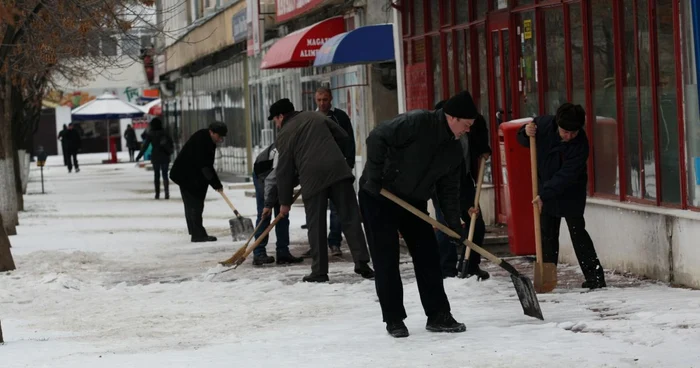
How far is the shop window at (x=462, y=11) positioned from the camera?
1711 cm

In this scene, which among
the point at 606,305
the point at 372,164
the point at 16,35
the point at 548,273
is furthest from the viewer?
the point at 16,35

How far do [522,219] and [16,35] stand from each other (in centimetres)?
679

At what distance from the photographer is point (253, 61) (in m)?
35.5

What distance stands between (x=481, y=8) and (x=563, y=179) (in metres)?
5.88

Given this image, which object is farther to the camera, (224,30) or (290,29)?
(224,30)

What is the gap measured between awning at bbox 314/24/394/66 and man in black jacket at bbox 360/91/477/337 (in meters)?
10.6

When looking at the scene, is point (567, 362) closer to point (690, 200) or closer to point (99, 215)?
point (690, 200)

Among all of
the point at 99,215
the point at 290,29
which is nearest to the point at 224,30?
the point at 290,29

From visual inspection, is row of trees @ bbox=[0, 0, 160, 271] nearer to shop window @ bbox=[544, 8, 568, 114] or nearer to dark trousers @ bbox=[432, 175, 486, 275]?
dark trousers @ bbox=[432, 175, 486, 275]

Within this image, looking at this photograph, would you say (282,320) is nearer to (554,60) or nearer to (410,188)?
(410,188)

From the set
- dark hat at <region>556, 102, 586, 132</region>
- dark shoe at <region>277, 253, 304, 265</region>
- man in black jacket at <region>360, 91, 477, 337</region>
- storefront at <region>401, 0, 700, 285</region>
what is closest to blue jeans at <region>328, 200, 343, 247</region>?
dark shoe at <region>277, 253, 304, 265</region>

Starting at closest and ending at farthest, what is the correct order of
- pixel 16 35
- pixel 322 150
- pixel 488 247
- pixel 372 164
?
pixel 372 164 → pixel 322 150 → pixel 488 247 → pixel 16 35

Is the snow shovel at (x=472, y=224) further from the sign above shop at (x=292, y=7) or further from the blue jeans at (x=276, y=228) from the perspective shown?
the sign above shop at (x=292, y=7)

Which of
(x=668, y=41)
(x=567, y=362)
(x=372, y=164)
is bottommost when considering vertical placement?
(x=567, y=362)
